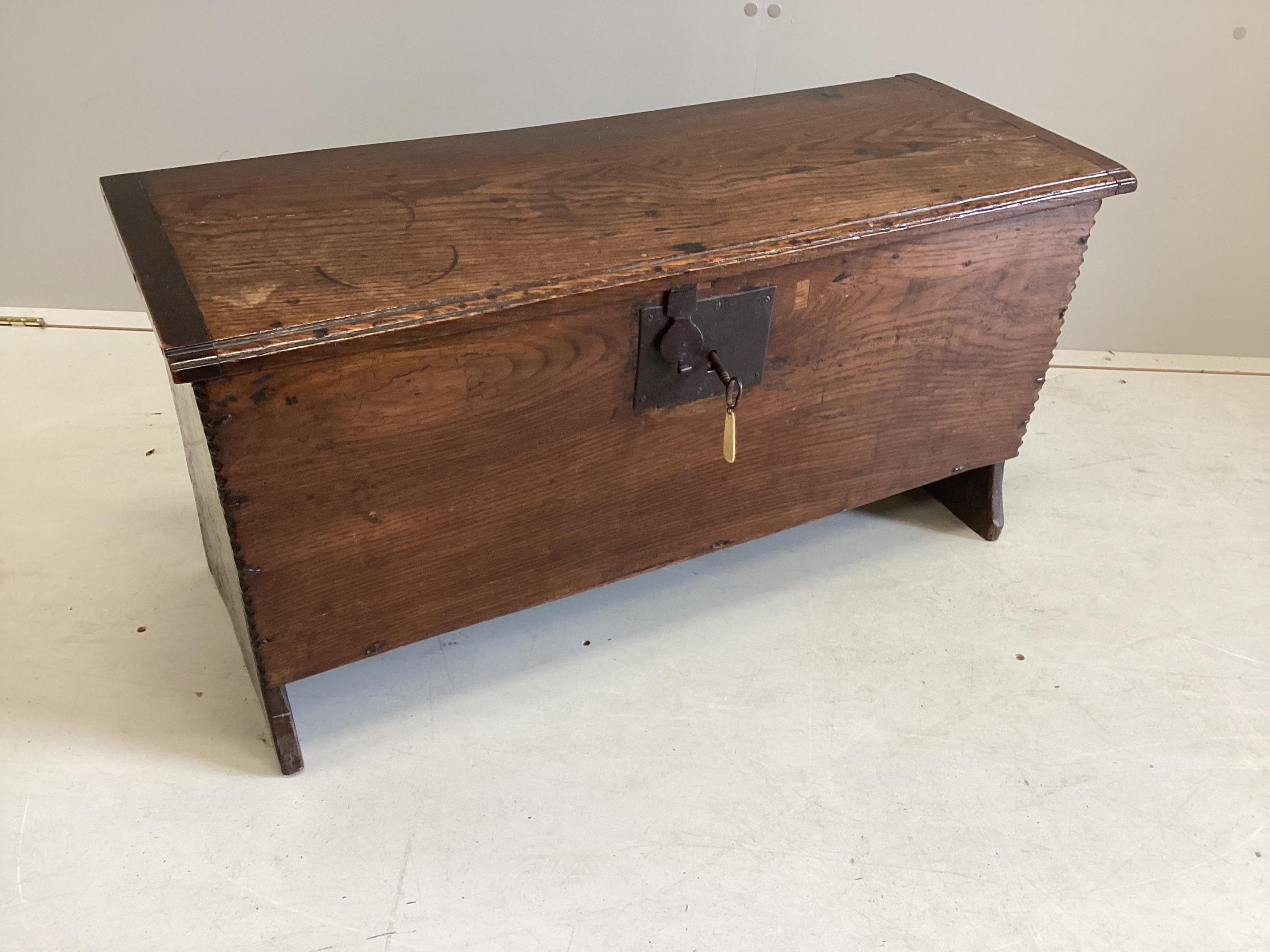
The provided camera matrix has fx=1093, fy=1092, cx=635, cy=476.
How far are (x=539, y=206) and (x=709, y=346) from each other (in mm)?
323

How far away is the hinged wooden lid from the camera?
1346 millimetres

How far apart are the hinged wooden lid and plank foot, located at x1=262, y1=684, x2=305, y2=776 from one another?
543mm

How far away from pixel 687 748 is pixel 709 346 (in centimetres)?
61

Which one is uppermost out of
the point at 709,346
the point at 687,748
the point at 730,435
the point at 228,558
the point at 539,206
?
the point at 539,206

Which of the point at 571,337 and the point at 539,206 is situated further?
the point at 539,206

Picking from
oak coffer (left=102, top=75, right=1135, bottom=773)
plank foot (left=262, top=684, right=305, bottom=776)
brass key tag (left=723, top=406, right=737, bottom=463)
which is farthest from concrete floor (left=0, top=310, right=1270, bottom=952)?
brass key tag (left=723, top=406, right=737, bottom=463)

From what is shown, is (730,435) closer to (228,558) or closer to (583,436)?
(583,436)

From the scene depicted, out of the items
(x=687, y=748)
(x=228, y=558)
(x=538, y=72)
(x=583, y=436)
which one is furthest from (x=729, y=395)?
(x=538, y=72)

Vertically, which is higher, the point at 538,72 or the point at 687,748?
the point at 538,72

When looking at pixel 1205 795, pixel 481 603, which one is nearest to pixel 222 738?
pixel 481 603

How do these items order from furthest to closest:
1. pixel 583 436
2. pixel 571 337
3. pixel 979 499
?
pixel 979 499 < pixel 583 436 < pixel 571 337

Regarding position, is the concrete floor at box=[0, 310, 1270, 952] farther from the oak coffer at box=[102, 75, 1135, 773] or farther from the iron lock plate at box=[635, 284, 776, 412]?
the iron lock plate at box=[635, 284, 776, 412]

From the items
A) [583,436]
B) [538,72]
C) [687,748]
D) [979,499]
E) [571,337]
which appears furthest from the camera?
[538,72]

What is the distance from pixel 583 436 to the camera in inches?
61.6
